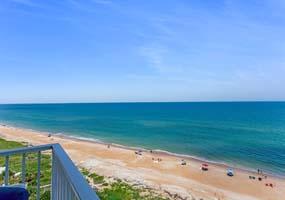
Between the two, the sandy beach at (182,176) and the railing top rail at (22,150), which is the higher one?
the railing top rail at (22,150)

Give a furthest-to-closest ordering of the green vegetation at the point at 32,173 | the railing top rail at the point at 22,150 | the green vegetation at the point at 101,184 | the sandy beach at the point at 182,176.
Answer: the sandy beach at the point at 182,176 → the green vegetation at the point at 101,184 → the green vegetation at the point at 32,173 → the railing top rail at the point at 22,150

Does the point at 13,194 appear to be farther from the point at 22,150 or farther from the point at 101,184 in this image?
the point at 101,184

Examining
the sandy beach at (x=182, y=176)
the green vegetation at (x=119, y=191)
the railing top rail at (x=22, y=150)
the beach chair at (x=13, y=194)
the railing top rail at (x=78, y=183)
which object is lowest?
the sandy beach at (x=182, y=176)

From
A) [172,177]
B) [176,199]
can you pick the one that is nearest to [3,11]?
[176,199]

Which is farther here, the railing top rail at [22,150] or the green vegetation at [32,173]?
the green vegetation at [32,173]

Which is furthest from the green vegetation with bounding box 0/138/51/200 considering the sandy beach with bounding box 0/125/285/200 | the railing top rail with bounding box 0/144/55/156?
the railing top rail with bounding box 0/144/55/156

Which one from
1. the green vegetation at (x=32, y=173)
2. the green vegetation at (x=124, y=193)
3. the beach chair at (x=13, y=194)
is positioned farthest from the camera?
the green vegetation at (x=124, y=193)

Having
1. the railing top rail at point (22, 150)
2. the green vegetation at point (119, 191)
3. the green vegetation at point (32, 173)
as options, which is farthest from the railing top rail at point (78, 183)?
the green vegetation at point (119, 191)

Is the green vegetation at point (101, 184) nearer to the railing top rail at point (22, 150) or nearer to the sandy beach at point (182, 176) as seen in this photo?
the sandy beach at point (182, 176)

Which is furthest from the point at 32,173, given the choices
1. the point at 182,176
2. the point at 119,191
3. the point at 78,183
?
the point at 78,183

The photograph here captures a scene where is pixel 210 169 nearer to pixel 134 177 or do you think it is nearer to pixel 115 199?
pixel 134 177
